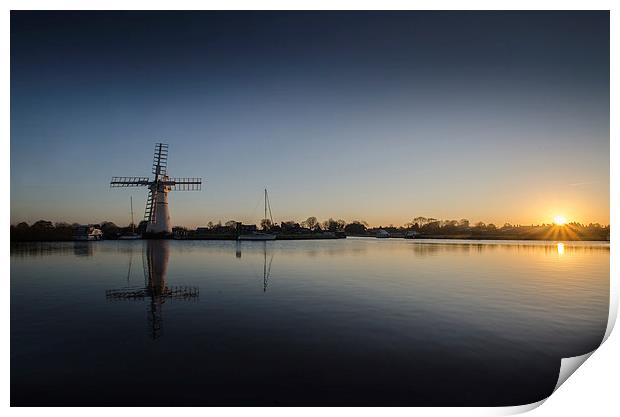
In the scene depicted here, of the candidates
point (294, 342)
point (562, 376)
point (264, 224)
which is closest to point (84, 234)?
point (264, 224)

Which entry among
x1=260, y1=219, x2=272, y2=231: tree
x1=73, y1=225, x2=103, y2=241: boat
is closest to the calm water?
x1=73, y1=225, x2=103, y2=241: boat

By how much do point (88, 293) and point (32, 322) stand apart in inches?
140

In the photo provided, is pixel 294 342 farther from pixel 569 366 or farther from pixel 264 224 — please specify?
pixel 264 224

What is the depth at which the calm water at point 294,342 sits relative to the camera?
5281 millimetres

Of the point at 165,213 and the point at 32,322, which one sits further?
the point at 165,213

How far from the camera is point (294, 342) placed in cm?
696

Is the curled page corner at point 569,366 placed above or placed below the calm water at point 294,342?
below

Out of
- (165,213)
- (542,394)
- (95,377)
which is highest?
(165,213)

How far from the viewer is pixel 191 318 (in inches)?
338

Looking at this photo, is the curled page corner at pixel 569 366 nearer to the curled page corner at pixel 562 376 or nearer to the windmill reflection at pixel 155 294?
the curled page corner at pixel 562 376

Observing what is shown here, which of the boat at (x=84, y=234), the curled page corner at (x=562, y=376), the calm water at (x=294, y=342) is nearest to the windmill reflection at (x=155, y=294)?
the calm water at (x=294, y=342)
